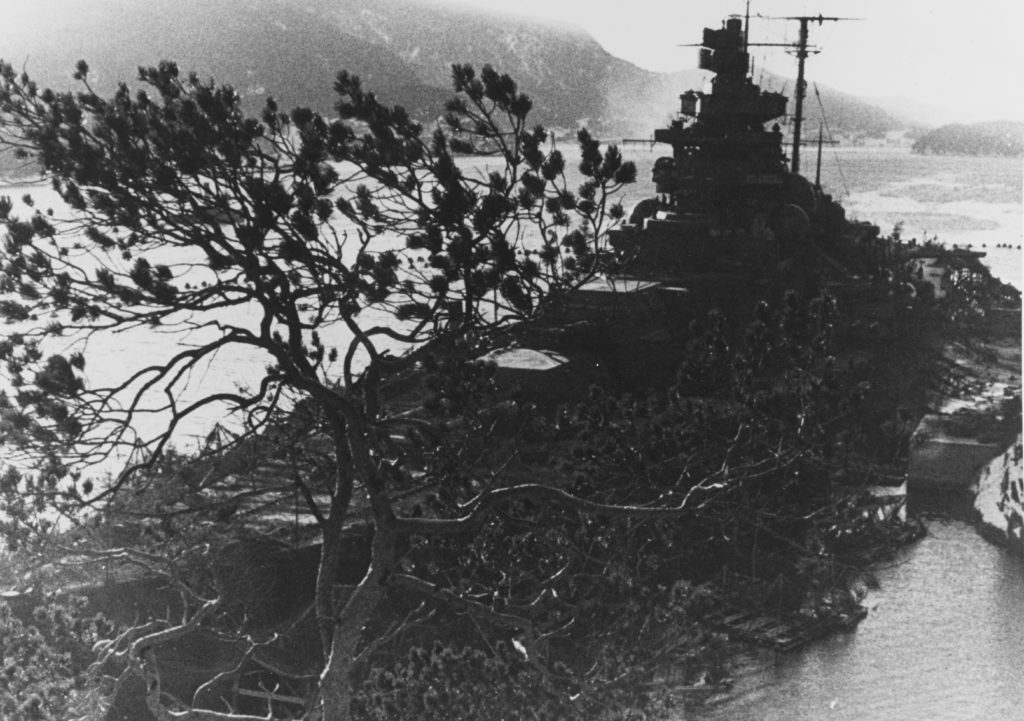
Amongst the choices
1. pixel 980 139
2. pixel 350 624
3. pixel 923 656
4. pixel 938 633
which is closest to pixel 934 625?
pixel 938 633

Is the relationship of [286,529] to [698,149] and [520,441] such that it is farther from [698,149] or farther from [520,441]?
[698,149]

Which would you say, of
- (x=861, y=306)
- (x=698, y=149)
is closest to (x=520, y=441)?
(x=861, y=306)

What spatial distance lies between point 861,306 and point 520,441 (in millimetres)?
8369

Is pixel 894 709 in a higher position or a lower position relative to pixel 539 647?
lower

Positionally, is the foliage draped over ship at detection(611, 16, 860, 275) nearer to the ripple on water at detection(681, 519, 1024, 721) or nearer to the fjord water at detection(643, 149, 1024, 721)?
the fjord water at detection(643, 149, 1024, 721)

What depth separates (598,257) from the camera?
611 cm

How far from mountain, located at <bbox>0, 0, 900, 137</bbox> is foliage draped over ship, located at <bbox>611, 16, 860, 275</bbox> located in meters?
2.89

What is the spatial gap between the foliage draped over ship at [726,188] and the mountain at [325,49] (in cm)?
289

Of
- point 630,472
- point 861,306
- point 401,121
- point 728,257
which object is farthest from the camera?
point 728,257

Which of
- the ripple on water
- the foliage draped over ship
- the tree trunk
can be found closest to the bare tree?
the tree trunk

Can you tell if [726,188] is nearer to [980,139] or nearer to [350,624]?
[980,139]

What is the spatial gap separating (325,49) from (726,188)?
657 cm

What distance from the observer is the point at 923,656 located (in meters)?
11.1

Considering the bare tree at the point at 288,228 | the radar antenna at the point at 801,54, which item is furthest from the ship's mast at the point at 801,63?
the bare tree at the point at 288,228
